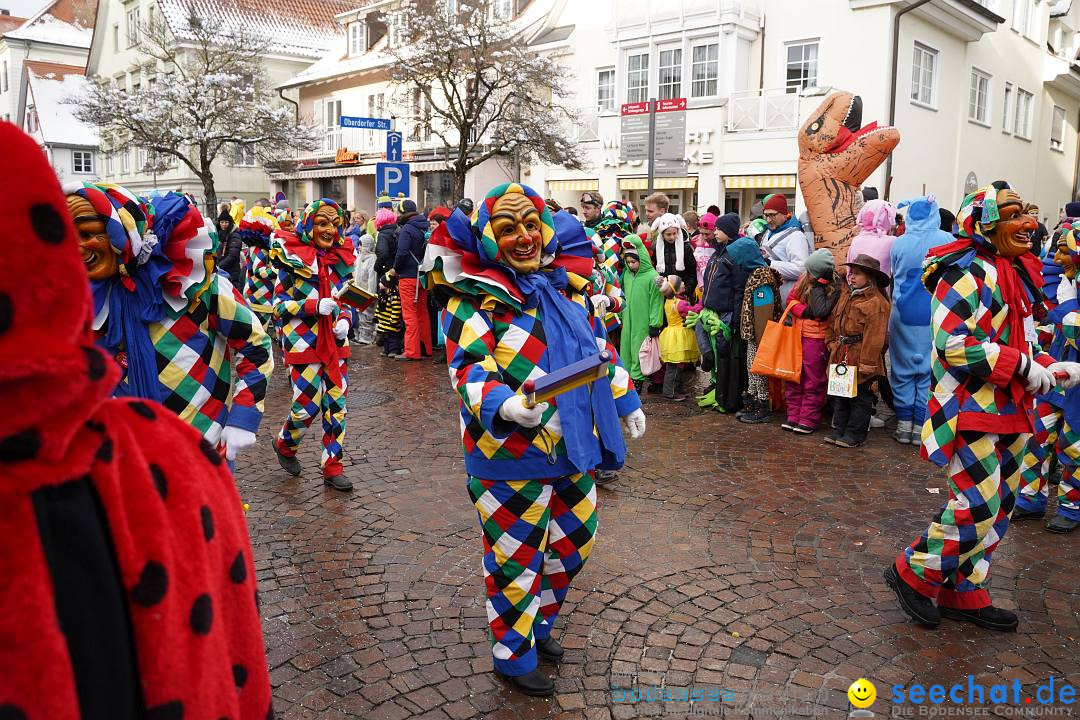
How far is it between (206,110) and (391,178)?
1689 cm

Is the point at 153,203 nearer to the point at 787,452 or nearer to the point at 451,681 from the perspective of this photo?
the point at 451,681

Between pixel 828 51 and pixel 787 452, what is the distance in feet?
55.0

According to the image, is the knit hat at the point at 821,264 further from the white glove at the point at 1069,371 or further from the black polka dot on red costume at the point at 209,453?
the black polka dot on red costume at the point at 209,453

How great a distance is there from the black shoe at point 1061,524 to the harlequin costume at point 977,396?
69.9 inches

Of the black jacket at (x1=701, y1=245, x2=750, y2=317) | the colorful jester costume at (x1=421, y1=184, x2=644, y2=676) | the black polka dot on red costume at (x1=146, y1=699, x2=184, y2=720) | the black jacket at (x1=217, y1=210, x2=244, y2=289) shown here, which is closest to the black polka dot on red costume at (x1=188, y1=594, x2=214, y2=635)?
the black polka dot on red costume at (x1=146, y1=699, x2=184, y2=720)

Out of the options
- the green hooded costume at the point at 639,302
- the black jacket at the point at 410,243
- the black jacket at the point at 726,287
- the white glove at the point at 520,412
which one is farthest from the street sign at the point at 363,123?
the white glove at the point at 520,412

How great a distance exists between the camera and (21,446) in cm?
114

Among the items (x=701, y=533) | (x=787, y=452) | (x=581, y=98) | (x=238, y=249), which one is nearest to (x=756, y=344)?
(x=787, y=452)

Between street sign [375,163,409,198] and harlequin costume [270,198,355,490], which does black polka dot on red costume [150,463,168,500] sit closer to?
harlequin costume [270,198,355,490]

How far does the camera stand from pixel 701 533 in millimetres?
5551

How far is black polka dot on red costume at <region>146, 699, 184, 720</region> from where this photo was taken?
131 cm

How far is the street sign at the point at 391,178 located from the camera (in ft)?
43.9

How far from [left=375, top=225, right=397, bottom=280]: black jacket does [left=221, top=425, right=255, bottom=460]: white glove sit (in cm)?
933

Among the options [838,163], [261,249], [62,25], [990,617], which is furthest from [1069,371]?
[62,25]
